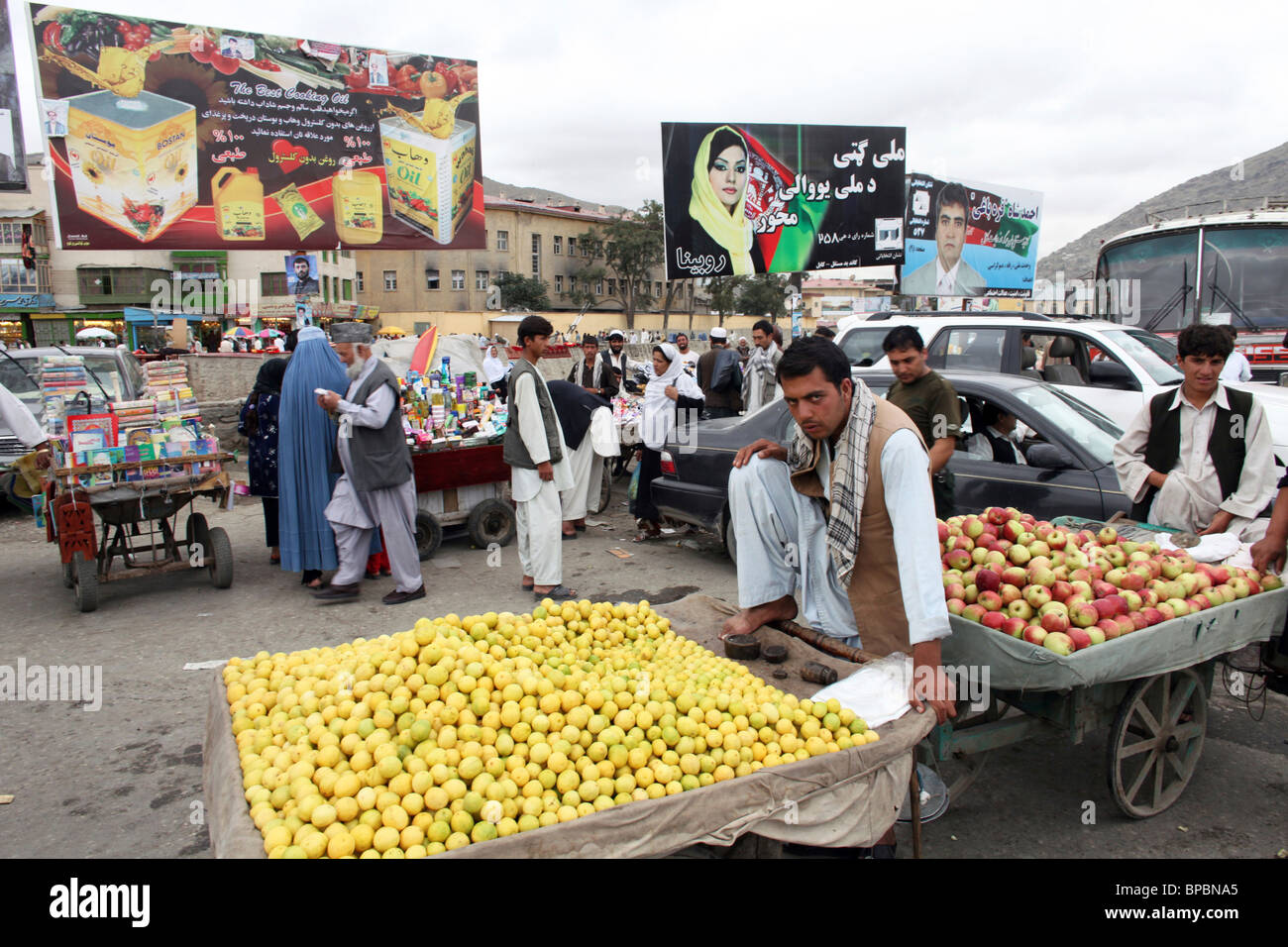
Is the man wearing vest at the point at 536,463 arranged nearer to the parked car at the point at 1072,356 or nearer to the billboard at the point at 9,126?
the parked car at the point at 1072,356

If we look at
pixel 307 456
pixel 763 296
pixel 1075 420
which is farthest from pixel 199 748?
pixel 763 296

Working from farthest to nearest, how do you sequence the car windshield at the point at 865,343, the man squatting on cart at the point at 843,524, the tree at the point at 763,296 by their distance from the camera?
1. the tree at the point at 763,296
2. the car windshield at the point at 865,343
3. the man squatting on cart at the point at 843,524

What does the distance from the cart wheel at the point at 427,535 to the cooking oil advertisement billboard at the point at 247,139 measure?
6877 millimetres

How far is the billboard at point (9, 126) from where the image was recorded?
12.5 metres

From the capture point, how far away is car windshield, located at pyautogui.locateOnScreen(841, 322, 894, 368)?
9891 millimetres

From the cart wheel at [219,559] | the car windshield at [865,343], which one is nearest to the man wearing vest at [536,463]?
the cart wheel at [219,559]

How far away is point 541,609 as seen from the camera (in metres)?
3.22

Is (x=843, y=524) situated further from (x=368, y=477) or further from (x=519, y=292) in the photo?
(x=519, y=292)

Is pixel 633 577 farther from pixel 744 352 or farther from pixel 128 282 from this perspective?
pixel 128 282

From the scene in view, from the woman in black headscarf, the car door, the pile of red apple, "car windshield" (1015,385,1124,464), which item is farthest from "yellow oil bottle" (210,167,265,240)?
the pile of red apple

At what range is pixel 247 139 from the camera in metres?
11.8

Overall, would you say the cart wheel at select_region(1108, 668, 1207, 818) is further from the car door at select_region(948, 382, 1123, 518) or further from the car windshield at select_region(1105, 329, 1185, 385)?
the car windshield at select_region(1105, 329, 1185, 385)

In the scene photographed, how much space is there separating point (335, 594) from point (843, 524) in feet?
15.5
